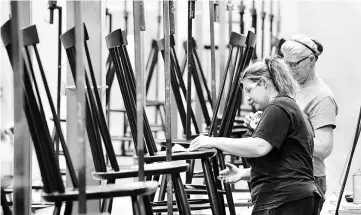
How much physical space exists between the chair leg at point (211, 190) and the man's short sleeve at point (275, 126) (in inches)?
17.1

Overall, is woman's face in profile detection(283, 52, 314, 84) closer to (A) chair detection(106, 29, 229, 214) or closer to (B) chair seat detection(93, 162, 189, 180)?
(A) chair detection(106, 29, 229, 214)

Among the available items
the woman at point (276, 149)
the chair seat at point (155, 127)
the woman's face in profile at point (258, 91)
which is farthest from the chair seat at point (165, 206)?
the chair seat at point (155, 127)

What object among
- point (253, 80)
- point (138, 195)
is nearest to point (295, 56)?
point (253, 80)

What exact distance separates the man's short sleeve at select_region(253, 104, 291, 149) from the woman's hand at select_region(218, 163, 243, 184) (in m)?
0.29

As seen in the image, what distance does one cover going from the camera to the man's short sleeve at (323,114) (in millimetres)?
3553

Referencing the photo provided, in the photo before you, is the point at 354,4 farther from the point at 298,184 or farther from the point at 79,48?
the point at 79,48

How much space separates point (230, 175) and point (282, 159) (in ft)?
1.02

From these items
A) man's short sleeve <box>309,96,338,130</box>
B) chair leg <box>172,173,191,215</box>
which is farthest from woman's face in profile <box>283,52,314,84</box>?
chair leg <box>172,173,191,215</box>

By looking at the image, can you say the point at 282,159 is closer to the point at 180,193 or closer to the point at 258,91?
the point at 258,91

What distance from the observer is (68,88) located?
3.47m

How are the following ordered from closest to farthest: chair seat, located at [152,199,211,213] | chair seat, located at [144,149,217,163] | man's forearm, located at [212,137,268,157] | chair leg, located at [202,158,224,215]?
man's forearm, located at [212,137,268,157]
chair seat, located at [144,149,217,163]
chair leg, located at [202,158,224,215]
chair seat, located at [152,199,211,213]

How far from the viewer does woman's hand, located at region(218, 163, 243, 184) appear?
3091 mm

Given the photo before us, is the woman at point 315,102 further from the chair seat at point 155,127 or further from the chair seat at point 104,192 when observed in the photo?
the chair seat at point 155,127

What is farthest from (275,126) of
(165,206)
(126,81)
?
(165,206)
